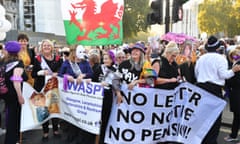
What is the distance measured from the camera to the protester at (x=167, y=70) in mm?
5492

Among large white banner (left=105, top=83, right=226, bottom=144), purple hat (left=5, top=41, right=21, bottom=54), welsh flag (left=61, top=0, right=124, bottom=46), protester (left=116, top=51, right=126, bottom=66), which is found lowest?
large white banner (left=105, top=83, right=226, bottom=144)

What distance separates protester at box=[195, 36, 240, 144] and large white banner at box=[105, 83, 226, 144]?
17 cm

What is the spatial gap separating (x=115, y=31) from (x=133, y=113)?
3.48 m

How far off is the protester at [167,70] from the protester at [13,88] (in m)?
1.97

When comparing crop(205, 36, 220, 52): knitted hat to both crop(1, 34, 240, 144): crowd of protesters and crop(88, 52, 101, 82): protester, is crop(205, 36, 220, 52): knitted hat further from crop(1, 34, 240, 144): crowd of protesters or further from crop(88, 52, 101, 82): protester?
crop(88, 52, 101, 82): protester

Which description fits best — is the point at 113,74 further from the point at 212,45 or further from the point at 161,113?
the point at 212,45

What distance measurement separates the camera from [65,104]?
19.7ft

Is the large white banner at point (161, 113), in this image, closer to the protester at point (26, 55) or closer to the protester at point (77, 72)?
the protester at point (77, 72)

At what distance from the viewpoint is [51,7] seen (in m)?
49.8

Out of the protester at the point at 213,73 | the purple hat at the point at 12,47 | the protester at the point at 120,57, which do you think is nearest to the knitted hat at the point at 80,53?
the protester at the point at 120,57

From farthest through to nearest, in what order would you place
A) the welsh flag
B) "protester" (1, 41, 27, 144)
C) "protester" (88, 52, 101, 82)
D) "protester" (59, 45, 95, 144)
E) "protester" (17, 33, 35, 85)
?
the welsh flag < "protester" (17, 33, 35, 85) < "protester" (88, 52, 101, 82) < "protester" (59, 45, 95, 144) < "protester" (1, 41, 27, 144)

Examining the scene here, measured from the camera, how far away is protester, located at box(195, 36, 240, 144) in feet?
18.1

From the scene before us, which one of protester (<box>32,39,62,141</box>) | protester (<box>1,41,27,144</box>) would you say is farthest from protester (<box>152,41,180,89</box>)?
protester (<box>1,41,27,144</box>)

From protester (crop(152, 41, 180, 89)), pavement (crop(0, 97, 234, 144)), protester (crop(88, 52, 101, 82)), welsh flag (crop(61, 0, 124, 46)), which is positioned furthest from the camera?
welsh flag (crop(61, 0, 124, 46))
